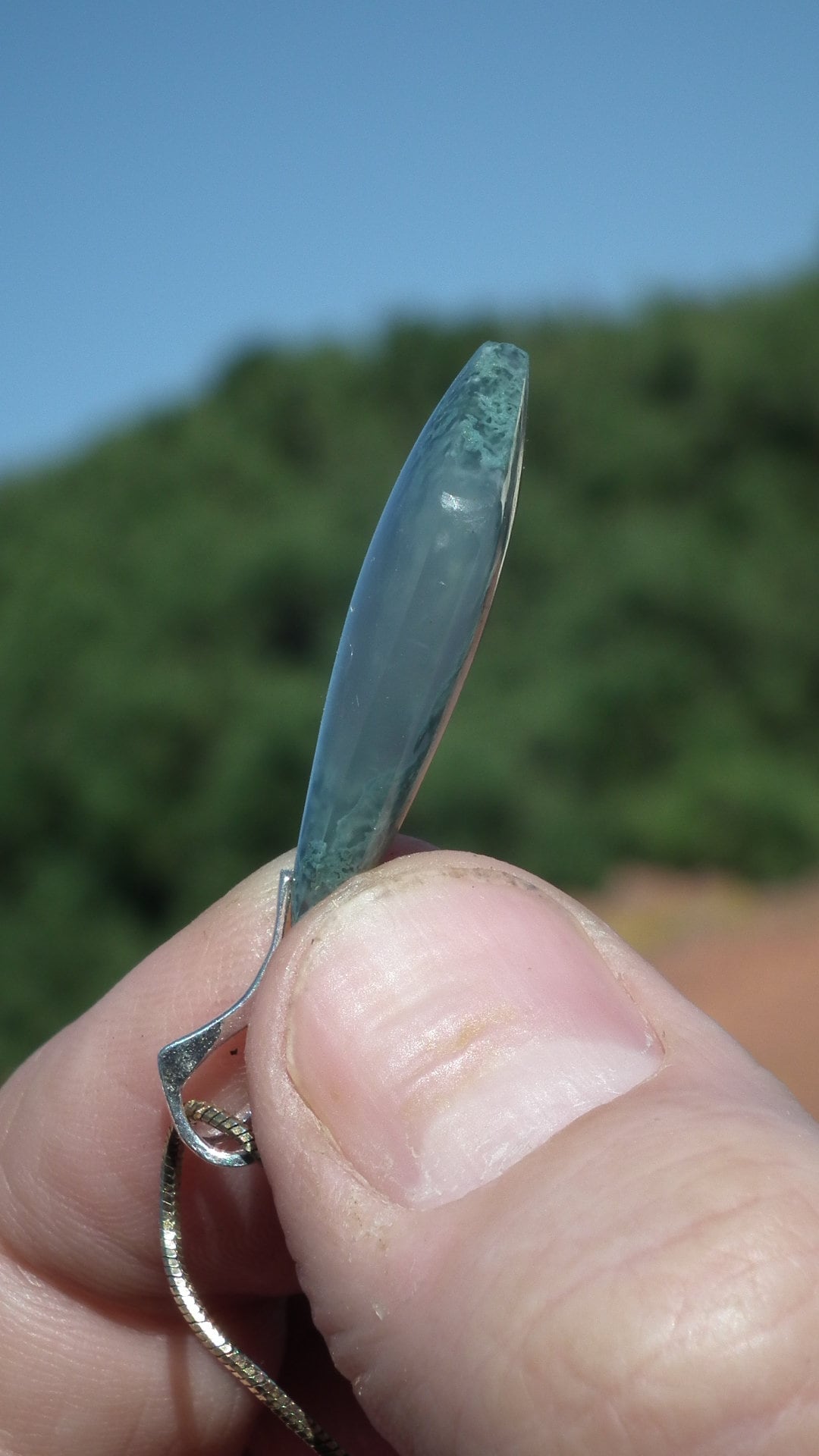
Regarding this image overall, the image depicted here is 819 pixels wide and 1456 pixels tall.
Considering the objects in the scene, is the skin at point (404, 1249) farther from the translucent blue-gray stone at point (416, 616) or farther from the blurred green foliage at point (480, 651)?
the blurred green foliage at point (480, 651)

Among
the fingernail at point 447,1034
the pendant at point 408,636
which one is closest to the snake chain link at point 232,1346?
the pendant at point 408,636

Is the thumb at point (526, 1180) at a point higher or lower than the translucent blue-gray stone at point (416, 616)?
lower

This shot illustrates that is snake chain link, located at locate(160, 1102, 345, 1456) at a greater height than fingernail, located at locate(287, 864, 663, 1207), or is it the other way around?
fingernail, located at locate(287, 864, 663, 1207)

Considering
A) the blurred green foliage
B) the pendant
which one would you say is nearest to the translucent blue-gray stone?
the pendant

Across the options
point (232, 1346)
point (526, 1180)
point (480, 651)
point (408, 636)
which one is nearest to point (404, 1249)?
point (526, 1180)

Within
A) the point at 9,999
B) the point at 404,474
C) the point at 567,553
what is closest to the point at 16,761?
the point at 9,999

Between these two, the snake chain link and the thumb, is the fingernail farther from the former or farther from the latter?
the snake chain link

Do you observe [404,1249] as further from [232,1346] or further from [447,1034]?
[232,1346]
